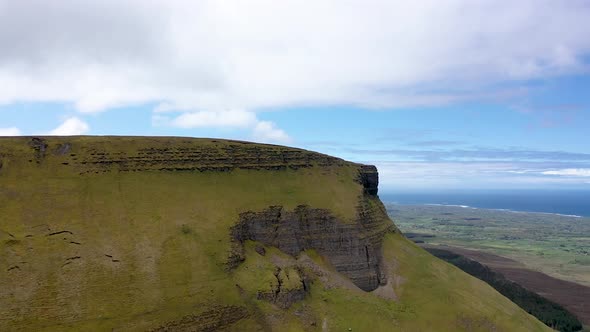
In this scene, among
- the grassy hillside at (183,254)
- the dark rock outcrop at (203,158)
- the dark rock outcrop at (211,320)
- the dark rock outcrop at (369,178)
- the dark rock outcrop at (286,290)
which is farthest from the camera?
the dark rock outcrop at (369,178)

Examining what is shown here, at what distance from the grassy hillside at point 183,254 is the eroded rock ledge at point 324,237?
87 centimetres

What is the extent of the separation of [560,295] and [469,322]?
85.3 meters

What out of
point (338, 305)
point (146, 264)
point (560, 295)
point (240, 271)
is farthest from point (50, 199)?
point (560, 295)

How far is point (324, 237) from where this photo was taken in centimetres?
7212

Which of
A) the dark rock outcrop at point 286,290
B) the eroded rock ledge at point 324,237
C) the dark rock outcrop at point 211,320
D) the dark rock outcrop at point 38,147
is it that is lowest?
the dark rock outcrop at point 211,320

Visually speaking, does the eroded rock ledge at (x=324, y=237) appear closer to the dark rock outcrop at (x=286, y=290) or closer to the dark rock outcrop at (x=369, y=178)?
the dark rock outcrop at (x=286, y=290)

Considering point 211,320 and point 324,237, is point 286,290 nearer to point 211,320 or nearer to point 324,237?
point 211,320

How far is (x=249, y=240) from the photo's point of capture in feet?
216

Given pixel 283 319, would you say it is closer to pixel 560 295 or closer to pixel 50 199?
pixel 50 199

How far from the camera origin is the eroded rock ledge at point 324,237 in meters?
67.8

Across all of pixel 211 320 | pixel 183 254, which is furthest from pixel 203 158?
pixel 211 320

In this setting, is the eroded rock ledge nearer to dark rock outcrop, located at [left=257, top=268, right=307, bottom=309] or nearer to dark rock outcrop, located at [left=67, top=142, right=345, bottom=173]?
dark rock outcrop, located at [left=257, top=268, right=307, bottom=309]

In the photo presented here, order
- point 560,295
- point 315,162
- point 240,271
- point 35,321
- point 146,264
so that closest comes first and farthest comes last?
point 35,321
point 146,264
point 240,271
point 315,162
point 560,295

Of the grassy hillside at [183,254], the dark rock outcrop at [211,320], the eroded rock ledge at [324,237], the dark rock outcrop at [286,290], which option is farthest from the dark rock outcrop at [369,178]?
the dark rock outcrop at [211,320]
